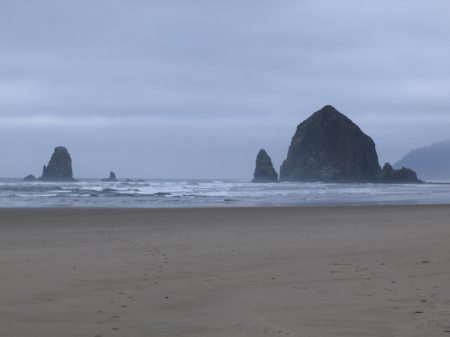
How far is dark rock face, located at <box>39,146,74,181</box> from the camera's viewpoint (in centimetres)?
10719

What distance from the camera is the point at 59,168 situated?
354ft

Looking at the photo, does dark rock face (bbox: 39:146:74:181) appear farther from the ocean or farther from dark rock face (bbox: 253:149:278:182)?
the ocean

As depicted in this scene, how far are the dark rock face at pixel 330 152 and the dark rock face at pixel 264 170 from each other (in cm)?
383

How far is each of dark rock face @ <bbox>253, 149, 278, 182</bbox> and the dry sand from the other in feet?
342

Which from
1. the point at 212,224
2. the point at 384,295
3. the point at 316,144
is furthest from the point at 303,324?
the point at 316,144

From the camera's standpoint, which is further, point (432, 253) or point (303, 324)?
point (432, 253)

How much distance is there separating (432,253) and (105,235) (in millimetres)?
7865

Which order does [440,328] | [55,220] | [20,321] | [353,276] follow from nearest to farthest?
1. [440,328]
2. [20,321]
3. [353,276]
4. [55,220]

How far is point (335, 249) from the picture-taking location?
11.1 m

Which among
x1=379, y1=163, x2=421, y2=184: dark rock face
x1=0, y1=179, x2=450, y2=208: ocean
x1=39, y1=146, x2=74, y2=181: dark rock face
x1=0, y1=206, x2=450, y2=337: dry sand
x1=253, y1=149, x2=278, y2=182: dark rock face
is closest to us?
x1=0, y1=206, x2=450, y2=337: dry sand

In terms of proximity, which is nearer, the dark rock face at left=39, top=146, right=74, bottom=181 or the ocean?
the ocean

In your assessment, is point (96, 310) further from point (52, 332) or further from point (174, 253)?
point (174, 253)

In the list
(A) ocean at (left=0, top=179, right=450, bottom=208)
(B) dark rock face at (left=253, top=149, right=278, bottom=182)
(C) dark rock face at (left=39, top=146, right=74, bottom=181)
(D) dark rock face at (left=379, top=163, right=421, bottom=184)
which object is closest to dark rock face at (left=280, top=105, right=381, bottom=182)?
(B) dark rock face at (left=253, top=149, right=278, bottom=182)

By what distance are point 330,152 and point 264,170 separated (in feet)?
45.9
